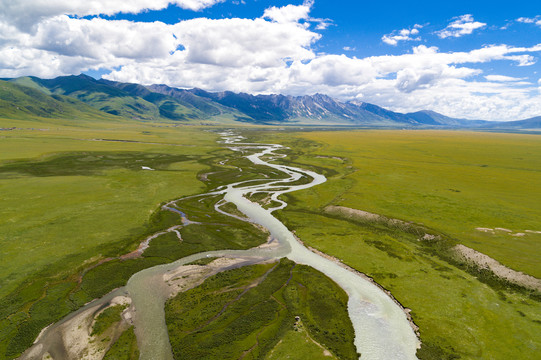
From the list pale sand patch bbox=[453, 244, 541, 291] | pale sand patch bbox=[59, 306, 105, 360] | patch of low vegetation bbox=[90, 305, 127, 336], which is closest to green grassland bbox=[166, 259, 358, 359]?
patch of low vegetation bbox=[90, 305, 127, 336]

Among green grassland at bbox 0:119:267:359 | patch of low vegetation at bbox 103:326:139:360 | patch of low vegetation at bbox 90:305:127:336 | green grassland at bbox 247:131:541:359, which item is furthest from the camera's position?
green grassland at bbox 0:119:267:359

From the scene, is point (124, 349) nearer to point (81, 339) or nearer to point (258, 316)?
point (81, 339)

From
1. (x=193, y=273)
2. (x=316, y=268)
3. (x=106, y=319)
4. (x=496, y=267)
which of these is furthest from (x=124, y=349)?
(x=496, y=267)

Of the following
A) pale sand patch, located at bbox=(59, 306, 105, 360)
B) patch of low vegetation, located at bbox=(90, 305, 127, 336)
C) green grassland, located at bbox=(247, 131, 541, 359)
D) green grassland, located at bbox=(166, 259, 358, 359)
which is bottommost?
pale sand patch, located at bbox=(59, 306, 105, 360)

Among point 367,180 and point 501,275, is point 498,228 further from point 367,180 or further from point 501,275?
point 367,180

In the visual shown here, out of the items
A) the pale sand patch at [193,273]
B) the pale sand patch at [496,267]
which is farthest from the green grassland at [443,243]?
the pale sand patch at [193,273]

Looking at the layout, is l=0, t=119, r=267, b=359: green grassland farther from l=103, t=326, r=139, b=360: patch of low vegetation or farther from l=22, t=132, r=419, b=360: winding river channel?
l=103, t=326, r=139, b=360: patch of low vegetation

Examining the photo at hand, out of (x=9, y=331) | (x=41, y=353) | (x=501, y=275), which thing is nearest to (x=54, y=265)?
(x=9, y=331)

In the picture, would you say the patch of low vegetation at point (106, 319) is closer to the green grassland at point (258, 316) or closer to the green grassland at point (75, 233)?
the green grassland at point (75, 233)
